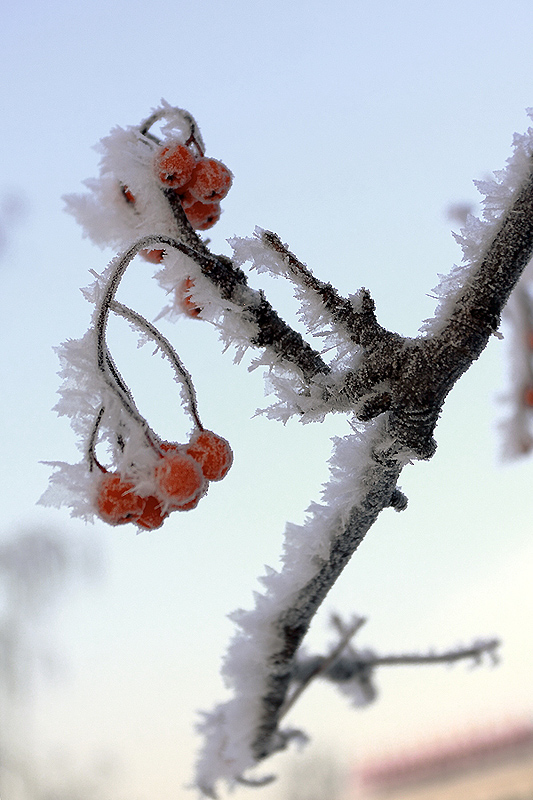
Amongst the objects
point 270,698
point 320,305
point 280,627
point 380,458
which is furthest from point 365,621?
point 320,305

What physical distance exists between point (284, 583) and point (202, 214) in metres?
0.39

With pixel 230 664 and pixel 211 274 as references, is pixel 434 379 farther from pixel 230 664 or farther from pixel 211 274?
pixel 230 664

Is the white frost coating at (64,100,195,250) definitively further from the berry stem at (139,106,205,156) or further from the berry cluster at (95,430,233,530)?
the berry cluster at (95,430,233,530)

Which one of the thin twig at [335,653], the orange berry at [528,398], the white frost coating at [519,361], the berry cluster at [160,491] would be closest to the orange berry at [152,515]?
the berry cluster at [160,491]

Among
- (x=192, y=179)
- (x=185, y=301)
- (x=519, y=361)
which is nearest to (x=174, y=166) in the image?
(x=192, y=179)

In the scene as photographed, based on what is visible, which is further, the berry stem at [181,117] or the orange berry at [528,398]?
the orange berry at [528,398]

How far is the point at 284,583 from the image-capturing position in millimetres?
648

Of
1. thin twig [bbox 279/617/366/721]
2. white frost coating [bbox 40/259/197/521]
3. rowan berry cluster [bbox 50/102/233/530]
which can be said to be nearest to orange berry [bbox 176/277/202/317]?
rowan berry cluster [bbox 50/102/233/530]

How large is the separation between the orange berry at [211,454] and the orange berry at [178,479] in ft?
0.13

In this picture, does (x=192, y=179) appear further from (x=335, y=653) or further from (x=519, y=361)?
(x=519, y=361)

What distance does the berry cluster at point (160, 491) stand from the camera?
17.7 inches

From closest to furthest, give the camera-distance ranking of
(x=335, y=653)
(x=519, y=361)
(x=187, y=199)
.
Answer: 1. (x=187, y=199)
2. (x=335, y=653)
3. (x=519, y=361)

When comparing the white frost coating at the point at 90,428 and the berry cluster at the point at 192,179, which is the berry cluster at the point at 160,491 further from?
the berry cluster at the point at 192,179

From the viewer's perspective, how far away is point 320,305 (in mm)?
482
